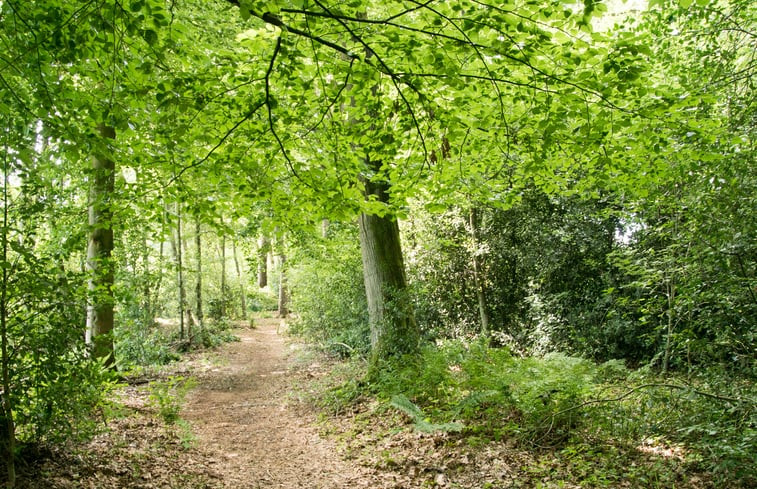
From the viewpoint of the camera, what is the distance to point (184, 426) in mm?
6578

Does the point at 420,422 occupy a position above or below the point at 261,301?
below

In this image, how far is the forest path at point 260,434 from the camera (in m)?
5.62

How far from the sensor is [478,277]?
492 inches

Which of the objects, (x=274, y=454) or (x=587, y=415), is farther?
(x=274, y=454)

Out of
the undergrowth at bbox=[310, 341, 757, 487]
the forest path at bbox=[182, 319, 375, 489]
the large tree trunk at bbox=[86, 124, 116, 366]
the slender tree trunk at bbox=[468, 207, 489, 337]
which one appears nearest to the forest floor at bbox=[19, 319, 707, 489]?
Result: the forest path at bbox=[182, 319, 375, 489]

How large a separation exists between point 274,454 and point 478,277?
760cm

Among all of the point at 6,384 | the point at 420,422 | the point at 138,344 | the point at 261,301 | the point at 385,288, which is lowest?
the point at 420,422

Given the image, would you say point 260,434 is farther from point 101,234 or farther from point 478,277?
point 478,277

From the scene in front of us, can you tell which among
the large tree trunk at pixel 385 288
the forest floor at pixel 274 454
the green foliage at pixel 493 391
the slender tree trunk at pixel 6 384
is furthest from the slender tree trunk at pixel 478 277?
the slender tree trunk at pixel 6 384

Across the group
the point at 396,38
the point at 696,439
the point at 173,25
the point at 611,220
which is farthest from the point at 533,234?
the point at 173,25

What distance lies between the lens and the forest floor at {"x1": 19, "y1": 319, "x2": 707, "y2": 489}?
15.5 ft

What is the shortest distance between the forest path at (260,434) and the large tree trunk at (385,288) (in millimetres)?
1972

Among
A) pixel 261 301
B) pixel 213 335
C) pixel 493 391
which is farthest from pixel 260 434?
pixel 261 301

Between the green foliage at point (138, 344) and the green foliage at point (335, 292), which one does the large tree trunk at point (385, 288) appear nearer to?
the green foliage at point (335, 292)
